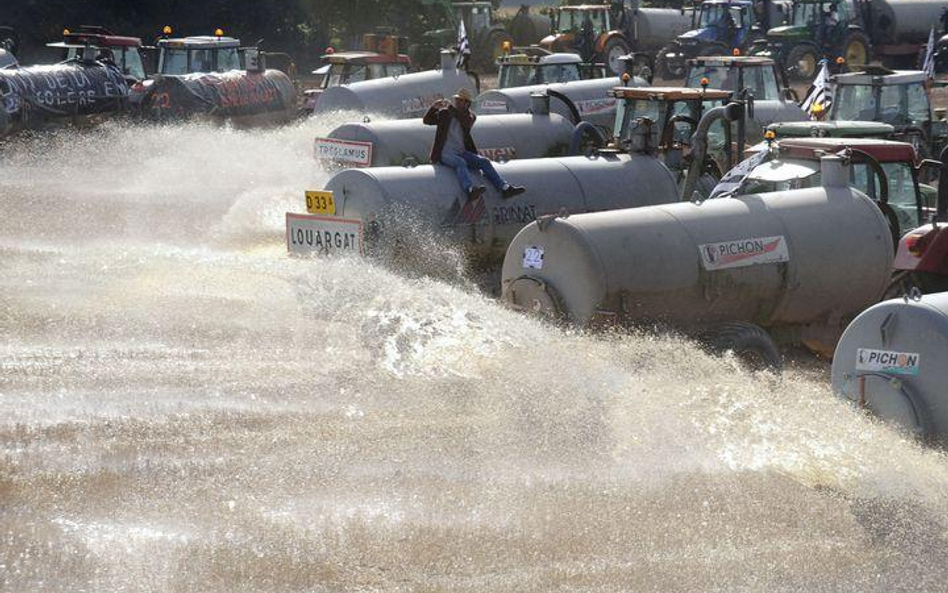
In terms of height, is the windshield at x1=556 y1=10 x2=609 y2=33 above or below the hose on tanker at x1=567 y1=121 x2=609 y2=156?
above

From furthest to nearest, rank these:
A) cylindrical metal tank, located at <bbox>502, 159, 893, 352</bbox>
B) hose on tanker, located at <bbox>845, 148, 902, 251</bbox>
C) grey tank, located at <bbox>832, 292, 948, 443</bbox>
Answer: hose on tanker, located at <bbox>845, 148, 902, 251</bbox>
cylindrical metal tank, located at <bbox>502, 159, 893, 352</bbox>
grey tank, located at <bbox>832, 292, 948, 443</bbox>

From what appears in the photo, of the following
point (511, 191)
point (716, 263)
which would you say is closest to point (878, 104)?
point (511, 191)

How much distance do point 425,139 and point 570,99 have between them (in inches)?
191

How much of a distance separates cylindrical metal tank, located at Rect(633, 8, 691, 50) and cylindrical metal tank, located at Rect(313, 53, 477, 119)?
2136 cm

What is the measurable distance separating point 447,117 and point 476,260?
1.63m

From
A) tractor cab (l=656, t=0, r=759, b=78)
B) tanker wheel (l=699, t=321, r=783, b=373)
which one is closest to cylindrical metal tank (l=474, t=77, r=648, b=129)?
tanker wheel (l=699, t=321, r=783, b=373)

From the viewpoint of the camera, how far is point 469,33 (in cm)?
4716

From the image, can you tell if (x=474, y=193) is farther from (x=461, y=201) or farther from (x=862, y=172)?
(x=862, y=172)

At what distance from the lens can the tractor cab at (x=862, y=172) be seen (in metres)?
13.8

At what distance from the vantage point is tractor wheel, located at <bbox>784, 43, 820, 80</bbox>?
39.4 meters

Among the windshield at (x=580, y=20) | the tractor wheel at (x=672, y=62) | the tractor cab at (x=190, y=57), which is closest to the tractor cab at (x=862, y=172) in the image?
the tractor cab at (x=190, y=57)

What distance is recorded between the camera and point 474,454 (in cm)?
952

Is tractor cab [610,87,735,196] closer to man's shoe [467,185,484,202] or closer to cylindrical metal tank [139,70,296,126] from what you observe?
man's shoe [467,185,484,202]

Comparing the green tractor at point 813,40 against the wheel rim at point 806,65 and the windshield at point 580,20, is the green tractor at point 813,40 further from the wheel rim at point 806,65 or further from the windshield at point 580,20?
the windshield at point 580,20
